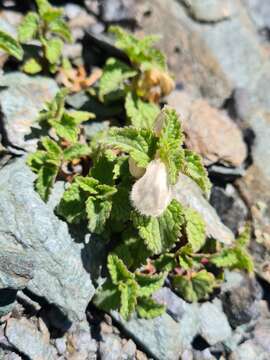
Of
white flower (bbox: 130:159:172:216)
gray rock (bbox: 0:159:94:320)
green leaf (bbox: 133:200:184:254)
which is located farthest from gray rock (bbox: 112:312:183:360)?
white flower (bbox: 130:159:172:216)

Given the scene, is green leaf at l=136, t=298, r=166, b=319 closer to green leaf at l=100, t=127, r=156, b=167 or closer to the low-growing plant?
the low-growing plant

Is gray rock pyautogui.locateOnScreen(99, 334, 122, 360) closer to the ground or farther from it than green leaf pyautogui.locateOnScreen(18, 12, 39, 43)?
closer to the ground

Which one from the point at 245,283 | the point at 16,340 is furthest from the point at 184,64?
the point at 16,340

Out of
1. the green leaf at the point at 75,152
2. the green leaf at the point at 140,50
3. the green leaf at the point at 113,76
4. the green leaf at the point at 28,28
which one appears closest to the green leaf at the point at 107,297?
the green leaf at the point at 75,152

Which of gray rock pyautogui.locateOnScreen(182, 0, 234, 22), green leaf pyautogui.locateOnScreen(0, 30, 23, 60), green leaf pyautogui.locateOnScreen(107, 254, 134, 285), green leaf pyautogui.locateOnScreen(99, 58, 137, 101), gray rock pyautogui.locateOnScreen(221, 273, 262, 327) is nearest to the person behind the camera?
green leaf pyautogui.locateOnScreen(107, 254, 134, 285)

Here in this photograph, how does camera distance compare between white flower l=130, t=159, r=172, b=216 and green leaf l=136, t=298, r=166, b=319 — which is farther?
green leaf l=136, t=298, r=166, b=319

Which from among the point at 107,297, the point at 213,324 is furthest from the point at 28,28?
the point at 213,324

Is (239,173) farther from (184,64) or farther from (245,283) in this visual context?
(184,64)
